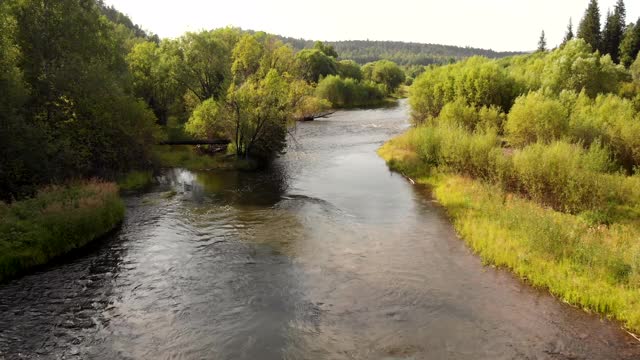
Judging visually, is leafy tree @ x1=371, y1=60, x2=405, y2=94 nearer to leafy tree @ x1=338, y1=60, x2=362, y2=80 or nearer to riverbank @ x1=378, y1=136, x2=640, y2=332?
leafy tree @ x1=338, y1=60, x2=362, y2=80

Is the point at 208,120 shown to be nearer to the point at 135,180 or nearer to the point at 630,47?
the point at 135,180

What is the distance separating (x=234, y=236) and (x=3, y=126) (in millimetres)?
14644

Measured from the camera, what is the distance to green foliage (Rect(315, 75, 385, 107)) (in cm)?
12319

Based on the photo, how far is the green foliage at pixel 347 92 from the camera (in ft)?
404

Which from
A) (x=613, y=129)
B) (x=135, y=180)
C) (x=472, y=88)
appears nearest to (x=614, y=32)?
(x=472, y=88)

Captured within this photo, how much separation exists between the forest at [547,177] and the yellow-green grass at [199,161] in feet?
56.3

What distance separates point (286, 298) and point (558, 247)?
45.9 feet

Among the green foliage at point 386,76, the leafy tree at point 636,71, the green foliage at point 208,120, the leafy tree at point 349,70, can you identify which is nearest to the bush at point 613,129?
the green foliage at point 208,120

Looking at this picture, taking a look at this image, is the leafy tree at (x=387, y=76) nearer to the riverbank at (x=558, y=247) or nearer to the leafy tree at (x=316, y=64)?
the leafy tree at (x=316, y=64)

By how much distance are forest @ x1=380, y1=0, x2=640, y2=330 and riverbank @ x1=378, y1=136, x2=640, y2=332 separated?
2.0 inches

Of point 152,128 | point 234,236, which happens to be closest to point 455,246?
point 234,236

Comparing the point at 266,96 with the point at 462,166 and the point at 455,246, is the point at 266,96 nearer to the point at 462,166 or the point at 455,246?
the point at 462,166

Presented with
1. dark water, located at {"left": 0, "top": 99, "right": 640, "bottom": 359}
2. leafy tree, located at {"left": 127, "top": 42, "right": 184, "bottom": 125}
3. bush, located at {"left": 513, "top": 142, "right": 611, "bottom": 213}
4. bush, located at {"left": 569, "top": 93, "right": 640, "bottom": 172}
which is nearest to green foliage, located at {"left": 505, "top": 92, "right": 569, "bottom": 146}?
bush, located at {"left": 569, "top": 93, "right": 640, "bottom": 172}

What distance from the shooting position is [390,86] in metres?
174
